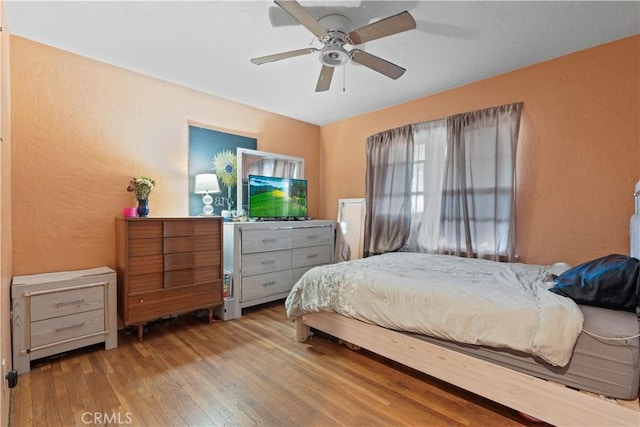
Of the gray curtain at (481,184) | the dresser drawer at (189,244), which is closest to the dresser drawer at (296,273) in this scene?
the dresser drawer at (189,244)

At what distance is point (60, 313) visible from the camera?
2.12 m

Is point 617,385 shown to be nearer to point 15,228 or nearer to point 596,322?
point 596,322

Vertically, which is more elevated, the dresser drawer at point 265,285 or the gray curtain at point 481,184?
the gray curtain at point 481,184

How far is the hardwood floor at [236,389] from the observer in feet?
5.04

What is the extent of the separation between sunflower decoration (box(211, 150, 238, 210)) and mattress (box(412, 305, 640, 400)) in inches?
123

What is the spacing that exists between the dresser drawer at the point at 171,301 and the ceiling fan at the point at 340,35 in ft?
6.96

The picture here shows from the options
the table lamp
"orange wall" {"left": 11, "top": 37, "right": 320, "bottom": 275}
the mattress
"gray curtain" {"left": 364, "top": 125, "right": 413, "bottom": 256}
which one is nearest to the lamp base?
the table lamp

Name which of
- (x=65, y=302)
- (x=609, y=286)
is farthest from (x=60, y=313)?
(x=609, y=286)

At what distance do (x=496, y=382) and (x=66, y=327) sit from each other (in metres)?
2.91

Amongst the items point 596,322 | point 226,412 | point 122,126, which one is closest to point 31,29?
point 122,126

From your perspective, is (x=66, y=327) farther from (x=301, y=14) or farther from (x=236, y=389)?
(x=301, y=14)

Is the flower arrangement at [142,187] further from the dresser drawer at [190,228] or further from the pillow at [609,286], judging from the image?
the pillow at [609,286]

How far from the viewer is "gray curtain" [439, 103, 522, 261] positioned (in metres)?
2.75

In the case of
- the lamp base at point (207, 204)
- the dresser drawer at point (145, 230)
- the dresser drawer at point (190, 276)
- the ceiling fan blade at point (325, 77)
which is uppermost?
the ceiling fan blade at point (325, 77)
